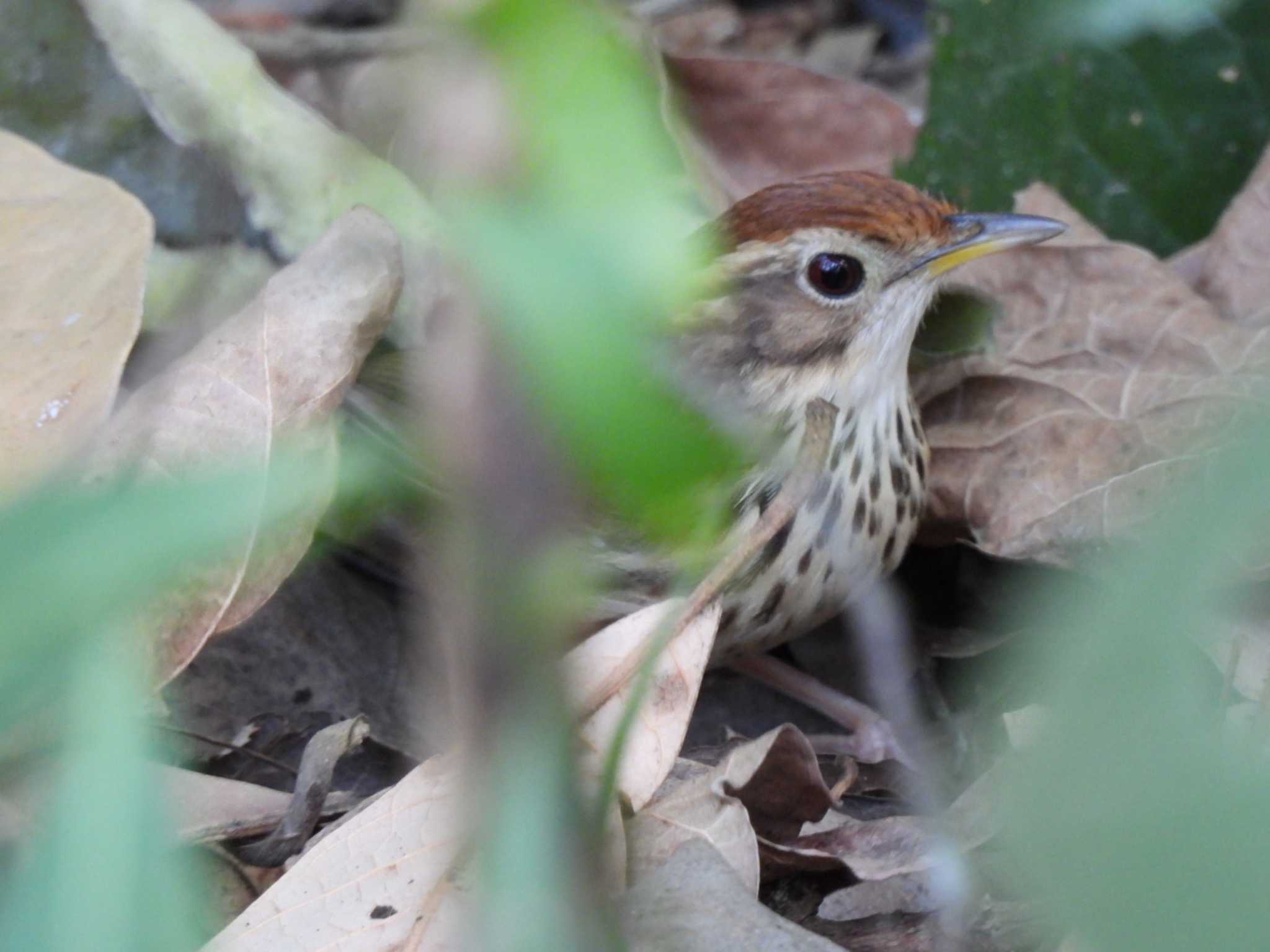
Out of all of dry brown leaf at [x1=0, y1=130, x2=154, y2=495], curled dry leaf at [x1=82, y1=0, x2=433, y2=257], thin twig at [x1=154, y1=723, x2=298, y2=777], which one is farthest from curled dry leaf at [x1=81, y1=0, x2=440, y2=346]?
thin twig at [x1=154, y1=723, x2=298, y2=777]

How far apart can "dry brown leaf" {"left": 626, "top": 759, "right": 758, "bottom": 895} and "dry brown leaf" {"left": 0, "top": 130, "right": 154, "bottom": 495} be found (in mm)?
953

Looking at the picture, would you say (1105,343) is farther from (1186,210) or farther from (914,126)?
(914,126)

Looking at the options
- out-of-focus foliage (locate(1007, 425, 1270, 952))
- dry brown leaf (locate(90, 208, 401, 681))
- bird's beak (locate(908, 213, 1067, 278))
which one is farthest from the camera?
bird's beak (locate(908, 213, 1067, 278))

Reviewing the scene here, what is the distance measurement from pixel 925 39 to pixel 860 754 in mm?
2813

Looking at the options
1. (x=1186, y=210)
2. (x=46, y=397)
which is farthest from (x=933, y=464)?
(x=46, y=397)

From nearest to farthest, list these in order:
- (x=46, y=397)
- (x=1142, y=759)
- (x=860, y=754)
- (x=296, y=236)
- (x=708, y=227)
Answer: (x=1142, y=759) → (x=708, y=227) → (x=46, y=397) → (x=860, y=754) → (x=296, y=236)

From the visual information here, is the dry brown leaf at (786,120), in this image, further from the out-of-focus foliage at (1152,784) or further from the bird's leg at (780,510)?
the out-of-focus foliage at (1152,784)

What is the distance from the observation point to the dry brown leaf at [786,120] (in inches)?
155

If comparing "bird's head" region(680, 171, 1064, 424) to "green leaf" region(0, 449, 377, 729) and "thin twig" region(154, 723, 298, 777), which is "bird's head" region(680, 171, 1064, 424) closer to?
"thin twig" region(154, 723, 298, 777)

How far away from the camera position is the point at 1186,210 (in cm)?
369

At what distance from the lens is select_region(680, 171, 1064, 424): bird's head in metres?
2.85

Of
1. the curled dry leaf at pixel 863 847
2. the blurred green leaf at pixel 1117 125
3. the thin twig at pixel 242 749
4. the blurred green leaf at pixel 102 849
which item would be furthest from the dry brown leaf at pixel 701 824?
the blurred green leaf at pixel 1117 125

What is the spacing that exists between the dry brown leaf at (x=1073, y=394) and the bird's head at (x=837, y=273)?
Answer: 0.30 m

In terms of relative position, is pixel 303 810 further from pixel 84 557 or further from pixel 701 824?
pixel 84 557
